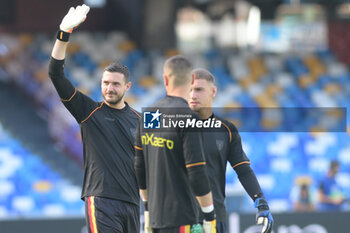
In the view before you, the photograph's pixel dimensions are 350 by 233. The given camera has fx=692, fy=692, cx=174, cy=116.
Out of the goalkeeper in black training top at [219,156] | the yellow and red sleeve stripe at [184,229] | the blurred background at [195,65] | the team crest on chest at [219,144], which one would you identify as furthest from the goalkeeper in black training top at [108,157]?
the blurred background at [195,65]

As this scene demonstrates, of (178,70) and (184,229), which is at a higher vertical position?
(178,70)

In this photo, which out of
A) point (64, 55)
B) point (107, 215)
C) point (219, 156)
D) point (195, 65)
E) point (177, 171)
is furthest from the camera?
point (195, 65)

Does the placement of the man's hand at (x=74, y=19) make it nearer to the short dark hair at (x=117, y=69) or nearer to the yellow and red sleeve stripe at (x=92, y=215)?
the short dark hair at (x=117, y=69)

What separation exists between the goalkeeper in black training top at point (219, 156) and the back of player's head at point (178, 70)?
1.10 m

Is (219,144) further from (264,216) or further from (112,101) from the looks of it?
(112,101)

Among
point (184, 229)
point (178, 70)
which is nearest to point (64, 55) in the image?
point (178, 70)

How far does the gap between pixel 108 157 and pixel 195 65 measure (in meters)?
11.0

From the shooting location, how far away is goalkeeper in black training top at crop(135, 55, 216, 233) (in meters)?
4.66

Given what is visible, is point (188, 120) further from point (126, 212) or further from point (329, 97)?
point (329, 97)

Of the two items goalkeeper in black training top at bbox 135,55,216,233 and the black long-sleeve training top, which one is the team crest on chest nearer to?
the black long-sleeve training top

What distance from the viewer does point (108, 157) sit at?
229 inches

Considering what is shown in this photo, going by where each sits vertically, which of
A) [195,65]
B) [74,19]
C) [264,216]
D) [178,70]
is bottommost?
[264,216]

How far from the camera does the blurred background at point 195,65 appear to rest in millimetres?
12250

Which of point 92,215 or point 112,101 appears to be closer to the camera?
point 92,215
